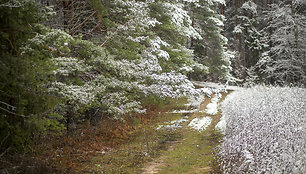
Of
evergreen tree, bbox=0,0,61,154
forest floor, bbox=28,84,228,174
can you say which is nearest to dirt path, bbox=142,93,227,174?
forest floor, bbox=28,84,228,174

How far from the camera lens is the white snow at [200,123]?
9.97 meters

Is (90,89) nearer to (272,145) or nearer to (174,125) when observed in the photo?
(272,145)

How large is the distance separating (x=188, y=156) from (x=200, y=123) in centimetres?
440

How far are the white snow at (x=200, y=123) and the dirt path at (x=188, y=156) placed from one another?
0.51 metres

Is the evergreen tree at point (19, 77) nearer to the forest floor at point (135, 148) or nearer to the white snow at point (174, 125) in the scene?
the forest floor at point (135, 148)

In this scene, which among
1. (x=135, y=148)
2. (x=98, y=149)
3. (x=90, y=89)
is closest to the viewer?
(x=90, y=89)

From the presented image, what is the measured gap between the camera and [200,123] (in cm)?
1076

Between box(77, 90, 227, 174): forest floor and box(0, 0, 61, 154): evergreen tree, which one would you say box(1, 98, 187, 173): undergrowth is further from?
box(0, 0, 61, 154): evergreen tree

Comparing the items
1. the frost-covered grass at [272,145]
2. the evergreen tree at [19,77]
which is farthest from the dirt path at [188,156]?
the evergreen tree at [19,77]

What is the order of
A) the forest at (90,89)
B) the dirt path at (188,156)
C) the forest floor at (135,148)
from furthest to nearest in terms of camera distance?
the forest floor at (135,148) → the dirt path at (188,156) → the forest at (90,89)

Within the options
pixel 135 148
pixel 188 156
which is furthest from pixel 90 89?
pixel 188 156

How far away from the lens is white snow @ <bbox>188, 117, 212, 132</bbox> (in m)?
9.97

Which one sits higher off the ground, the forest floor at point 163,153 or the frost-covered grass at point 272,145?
the frost-covered grass at point 272,145

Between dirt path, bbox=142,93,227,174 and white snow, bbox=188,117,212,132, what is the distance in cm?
51
